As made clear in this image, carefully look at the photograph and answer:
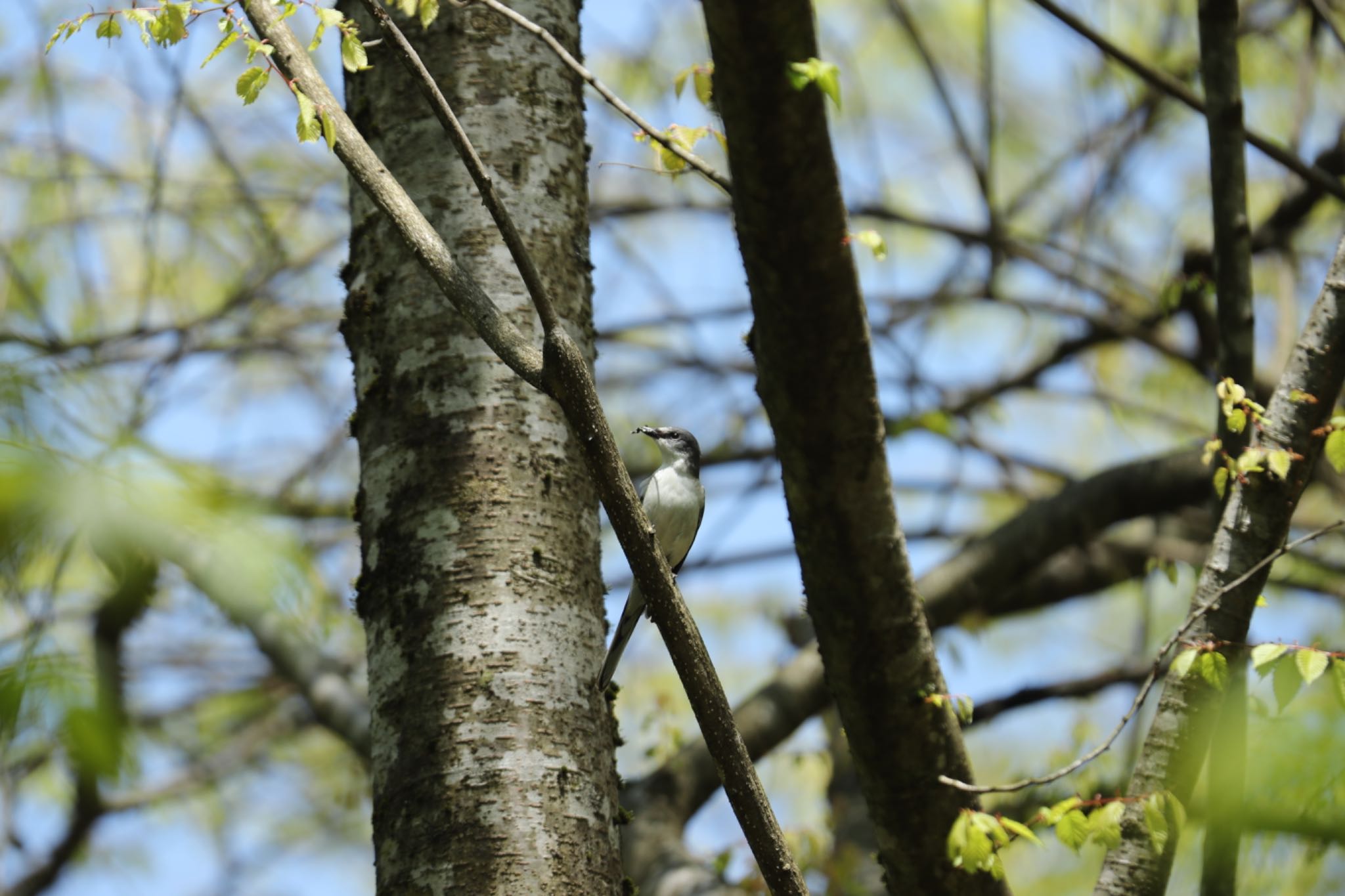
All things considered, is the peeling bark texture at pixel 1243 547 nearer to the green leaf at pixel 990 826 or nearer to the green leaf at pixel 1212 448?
the green leaf at pixel 1212 448

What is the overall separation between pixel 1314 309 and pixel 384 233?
7.32ft

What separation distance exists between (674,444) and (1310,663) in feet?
10.7

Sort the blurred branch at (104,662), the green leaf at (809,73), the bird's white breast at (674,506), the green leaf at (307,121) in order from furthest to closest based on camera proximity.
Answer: the bird's white breast at (674,506) < the blurred branch at (104,662) < the green leaf at (307,121) < the green leaf at (809,73)

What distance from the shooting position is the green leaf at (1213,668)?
2.41 m

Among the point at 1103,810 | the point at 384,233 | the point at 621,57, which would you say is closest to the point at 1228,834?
the point at 1103,810

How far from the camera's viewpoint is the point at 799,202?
1.72 metres

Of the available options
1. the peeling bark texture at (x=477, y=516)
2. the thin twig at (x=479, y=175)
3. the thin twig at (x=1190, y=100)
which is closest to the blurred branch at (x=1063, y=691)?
the thin twig at (x=1190, y=100)

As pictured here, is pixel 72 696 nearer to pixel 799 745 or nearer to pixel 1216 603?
pixel 1216 603

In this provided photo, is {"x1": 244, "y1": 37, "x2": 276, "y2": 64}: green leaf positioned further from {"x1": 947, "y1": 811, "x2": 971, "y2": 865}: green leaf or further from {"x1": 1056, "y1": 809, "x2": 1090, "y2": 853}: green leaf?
{"x1": 1056, "y1": 809, "x2": 1090, "y2": 853}: green leaf

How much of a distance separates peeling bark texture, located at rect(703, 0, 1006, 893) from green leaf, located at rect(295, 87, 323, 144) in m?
0.87

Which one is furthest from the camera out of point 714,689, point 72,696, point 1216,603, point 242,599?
point 1216,603

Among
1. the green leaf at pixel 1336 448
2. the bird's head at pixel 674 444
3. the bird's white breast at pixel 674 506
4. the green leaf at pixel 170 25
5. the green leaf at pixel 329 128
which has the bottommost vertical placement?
the green leaf at pixel 1336 448

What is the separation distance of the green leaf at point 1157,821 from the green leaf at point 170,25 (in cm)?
253

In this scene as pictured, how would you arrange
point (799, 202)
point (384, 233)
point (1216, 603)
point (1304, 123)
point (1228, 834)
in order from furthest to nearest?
point (1304, 123) < point (384, 233) < point (1216, 603) < point (1228, 834) < point (799, 202)
